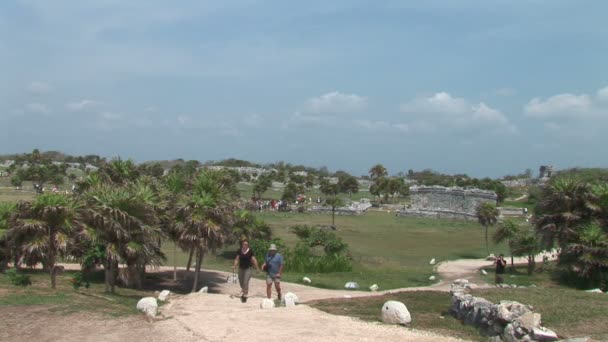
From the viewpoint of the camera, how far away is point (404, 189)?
10594cm

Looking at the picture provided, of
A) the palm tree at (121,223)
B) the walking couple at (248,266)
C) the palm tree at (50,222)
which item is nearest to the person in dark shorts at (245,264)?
the walking couple at (248,266)

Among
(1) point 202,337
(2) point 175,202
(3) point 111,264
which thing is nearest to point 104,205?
(3) point 111,264

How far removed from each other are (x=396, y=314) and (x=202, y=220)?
10.0 m

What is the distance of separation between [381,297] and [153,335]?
22.8ft

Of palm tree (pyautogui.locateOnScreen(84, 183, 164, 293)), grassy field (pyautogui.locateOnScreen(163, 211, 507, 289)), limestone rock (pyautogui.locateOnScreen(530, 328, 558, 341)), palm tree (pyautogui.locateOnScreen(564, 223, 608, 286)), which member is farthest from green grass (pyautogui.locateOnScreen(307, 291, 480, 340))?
palm tree (pyautogui.locateOnScreen(564, 223, 608, 286))

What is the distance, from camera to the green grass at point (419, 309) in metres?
12.0

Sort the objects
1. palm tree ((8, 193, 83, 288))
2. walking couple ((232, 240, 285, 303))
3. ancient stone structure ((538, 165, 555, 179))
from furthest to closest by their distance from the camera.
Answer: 1. ancient stone structure ((538, 165, 555, 179))
2. palm tree ((8, 193, 83, 288))
3. walking couple ((232, 240, 285, 303))

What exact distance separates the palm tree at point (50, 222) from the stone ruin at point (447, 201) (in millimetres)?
56452

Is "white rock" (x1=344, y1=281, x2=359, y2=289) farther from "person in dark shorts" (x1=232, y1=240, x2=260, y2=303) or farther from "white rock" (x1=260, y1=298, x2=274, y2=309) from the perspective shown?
"white rock" (x1=260, y1=298, x2=274, y2=309)

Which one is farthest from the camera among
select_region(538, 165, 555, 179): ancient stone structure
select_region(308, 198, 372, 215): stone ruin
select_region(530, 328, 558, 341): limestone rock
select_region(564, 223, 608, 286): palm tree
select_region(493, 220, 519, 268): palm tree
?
select_region(538, 165, 555, 179): ancient stone structure

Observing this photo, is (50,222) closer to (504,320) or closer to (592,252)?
(504,320)

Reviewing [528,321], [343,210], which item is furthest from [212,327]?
[343,210]

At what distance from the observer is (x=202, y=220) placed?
→ 20.5 m

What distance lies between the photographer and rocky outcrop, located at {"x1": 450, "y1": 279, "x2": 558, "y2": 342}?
1040 centimetres
